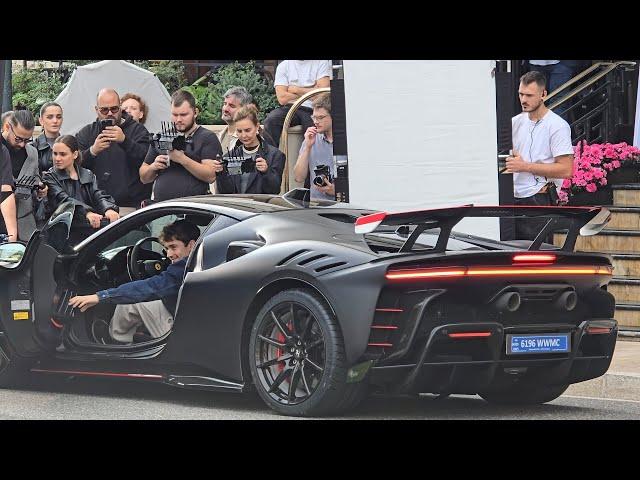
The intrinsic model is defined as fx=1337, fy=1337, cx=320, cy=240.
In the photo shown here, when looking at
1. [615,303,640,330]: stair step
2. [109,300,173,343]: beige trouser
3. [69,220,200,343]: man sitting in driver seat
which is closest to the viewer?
[69,220,200,343]: man sitting in driver seat

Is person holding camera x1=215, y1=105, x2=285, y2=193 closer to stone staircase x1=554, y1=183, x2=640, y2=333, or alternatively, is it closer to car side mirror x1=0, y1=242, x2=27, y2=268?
stone staircase x1=554, y1=183, x2=640, y2=333

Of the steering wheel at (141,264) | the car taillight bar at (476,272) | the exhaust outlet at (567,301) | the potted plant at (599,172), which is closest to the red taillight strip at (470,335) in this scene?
the car taillight bar at (476,272)

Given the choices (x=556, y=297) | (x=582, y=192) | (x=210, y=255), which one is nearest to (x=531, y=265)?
(x=556, y=297)

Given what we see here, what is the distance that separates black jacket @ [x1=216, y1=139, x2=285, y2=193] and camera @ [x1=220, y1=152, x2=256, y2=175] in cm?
4

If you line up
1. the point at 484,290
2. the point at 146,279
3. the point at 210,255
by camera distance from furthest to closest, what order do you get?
the point at 146,279, the point at 210,255, the point at 484,290

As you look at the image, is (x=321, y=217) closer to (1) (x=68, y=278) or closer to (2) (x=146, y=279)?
(2) (x=146, y=279)

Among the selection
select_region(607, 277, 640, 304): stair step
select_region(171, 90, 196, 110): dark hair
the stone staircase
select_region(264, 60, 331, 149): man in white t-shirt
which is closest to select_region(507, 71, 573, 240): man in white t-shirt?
the stone staircase

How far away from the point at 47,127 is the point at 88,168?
584 mm

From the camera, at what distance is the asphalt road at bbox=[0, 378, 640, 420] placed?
27.0 feet

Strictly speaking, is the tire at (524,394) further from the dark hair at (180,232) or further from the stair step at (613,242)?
the stair step at (613,242)

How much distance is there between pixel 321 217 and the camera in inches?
338

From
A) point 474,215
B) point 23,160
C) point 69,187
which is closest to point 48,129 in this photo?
point 23,160

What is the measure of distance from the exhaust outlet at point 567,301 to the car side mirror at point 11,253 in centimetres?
397

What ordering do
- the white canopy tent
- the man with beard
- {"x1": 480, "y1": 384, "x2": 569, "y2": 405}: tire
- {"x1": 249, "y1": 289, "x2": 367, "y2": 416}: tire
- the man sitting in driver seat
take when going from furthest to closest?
the white canopy tent → the man with beard → the man sitting in driver seat → {"x1": 480, "y1": 384, "x2": 569, "y2": 405}: tire → {"x1": 249, "y1": 289, "x2": 367, "y2": 416}: tire
